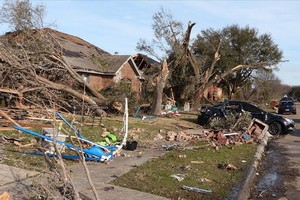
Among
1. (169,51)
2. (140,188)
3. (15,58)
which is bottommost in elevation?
(140,188)

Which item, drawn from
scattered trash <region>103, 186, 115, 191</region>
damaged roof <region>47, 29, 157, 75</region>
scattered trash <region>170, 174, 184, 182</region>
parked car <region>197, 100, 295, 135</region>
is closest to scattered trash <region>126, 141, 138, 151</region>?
scattered trash <region>170, 174, 184, 182</region>

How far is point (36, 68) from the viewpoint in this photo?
20703 mm

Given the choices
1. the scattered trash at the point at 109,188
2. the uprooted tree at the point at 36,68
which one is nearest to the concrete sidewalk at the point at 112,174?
the scattered trash at the point at 109,188

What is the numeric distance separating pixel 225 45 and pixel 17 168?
4805 centimetres

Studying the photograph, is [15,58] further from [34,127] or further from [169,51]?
[169,51]

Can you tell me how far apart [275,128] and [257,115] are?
1.07m

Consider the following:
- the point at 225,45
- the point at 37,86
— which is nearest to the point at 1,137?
the point at 37,86

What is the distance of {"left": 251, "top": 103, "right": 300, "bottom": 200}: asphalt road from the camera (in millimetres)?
8102

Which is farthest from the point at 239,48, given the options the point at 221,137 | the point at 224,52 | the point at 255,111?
the point at 221,137

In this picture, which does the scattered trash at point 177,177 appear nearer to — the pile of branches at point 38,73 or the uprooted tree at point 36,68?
the pile of branches at point 38,73

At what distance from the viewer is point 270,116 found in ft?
64.5

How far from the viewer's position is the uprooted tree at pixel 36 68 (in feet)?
59.5

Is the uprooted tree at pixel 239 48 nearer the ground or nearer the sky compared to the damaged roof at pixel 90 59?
nearer the sky

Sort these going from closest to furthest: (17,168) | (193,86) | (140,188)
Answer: (140,188), (17,168), (193,86)
